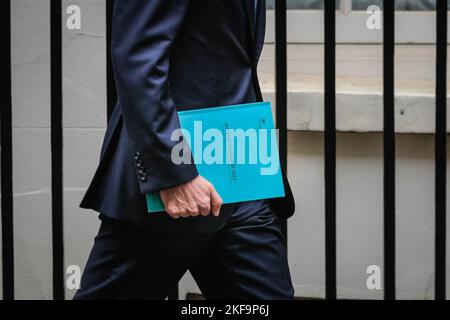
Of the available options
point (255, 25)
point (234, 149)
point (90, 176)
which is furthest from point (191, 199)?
point (90, 176)

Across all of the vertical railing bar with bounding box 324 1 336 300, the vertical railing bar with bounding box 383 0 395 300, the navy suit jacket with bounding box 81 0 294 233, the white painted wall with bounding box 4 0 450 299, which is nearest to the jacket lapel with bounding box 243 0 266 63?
Answer: the navy suit jacket with bounding box 81 0 294 233

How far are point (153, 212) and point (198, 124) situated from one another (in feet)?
0.67

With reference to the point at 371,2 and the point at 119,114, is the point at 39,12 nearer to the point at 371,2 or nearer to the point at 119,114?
the point at 371,2

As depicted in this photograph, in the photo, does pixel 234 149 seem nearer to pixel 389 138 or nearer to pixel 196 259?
pixel 196 259

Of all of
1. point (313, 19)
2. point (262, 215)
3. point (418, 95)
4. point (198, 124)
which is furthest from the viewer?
point (313, 19)

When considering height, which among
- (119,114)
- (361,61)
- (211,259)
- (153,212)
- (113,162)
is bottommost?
(211,259)

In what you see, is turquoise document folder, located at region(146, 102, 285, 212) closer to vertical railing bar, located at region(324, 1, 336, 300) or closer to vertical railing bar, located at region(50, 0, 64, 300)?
vertical railing bar, located at region(324, 1, 336, 300)

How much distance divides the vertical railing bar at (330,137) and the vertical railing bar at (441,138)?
309 mm

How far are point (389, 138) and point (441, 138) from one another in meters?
0.15

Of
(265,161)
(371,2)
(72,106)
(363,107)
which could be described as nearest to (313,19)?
(371,2)

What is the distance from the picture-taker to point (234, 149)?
1.59 m

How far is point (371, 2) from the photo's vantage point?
3.49m

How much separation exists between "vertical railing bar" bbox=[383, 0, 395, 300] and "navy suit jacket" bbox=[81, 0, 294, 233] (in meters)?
0.57

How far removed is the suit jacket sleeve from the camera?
1438 mm
